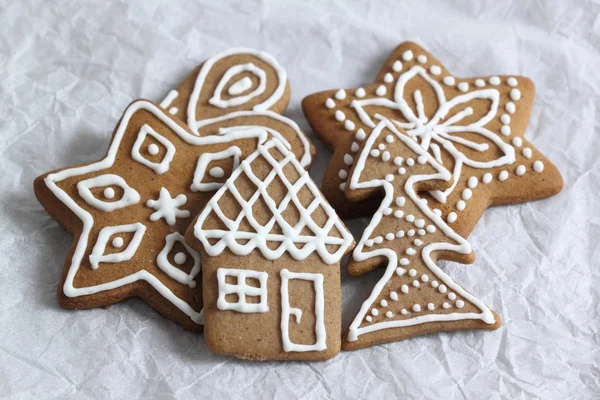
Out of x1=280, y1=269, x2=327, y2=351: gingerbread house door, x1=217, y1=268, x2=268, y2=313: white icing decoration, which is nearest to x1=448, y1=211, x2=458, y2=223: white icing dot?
x1=280, y1=269, x2=327, y2=351: gingerbread house door

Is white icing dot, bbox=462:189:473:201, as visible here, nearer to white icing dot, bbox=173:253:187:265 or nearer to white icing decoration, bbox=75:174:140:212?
white icing dot, bbox=173:253:187:265

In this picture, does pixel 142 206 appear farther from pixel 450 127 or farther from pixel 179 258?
pixel 450 127

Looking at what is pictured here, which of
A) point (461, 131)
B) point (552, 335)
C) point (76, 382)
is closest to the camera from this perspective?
point (76, 382)

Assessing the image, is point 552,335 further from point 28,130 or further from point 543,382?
point 28,130

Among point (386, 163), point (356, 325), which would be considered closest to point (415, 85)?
point (386, 163)

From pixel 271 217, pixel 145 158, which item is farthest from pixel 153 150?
pixel 271 217

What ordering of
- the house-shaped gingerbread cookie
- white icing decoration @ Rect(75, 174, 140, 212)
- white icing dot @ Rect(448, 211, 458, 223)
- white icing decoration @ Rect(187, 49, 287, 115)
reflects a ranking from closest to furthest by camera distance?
the house-shaped gingerbread cookie < white icing decoration @ Rect(75, 174, 140, 212) < white icing dot @ Rect(448, 211, 458, 223) < white icing decoration @ Rect(187, 49, 287, 115)
